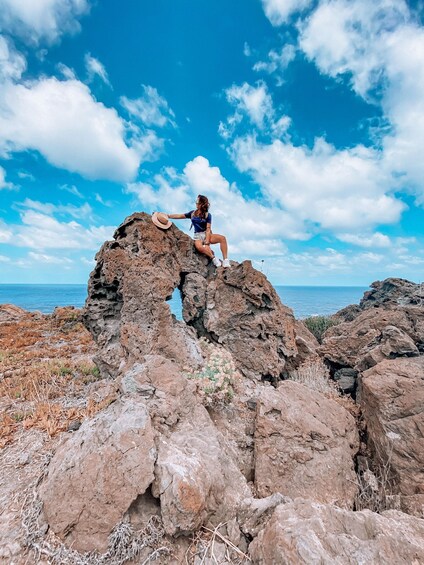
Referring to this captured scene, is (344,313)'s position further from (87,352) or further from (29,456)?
(29,456)

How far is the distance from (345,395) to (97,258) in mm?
6973

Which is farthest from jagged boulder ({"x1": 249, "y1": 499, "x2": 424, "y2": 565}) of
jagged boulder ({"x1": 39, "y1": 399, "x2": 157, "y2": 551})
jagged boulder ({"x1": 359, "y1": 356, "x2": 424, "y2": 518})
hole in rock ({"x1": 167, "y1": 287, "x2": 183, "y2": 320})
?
hole in rock ({"x1": 167, "y1": 287, "x2": 183, "y2": 320})

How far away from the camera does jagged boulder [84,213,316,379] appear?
6715 mm

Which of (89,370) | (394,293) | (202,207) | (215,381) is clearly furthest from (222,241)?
(394,293)

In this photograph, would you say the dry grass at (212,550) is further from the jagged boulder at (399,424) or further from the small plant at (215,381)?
the jagged boulder at (399,424)

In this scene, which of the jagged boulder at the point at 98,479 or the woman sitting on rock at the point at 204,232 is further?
the woman sitting on rock at the point at 204,232

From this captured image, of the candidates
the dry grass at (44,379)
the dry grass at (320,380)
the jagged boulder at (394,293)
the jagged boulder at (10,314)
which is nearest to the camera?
the dry grass at (44,379)

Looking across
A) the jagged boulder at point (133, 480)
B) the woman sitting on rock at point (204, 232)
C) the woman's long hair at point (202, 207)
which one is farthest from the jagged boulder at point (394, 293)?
the jagged boulder at point (133, 480)

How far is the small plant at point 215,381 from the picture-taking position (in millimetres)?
5500

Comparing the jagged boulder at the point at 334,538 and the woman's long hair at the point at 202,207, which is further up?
the woman's long hair at the point at 202,207

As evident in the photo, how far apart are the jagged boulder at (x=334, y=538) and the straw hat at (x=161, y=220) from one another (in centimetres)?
612

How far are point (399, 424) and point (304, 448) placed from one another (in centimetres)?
165

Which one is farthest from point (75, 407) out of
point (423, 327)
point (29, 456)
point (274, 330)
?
point (423, 327)

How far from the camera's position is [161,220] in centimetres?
746
